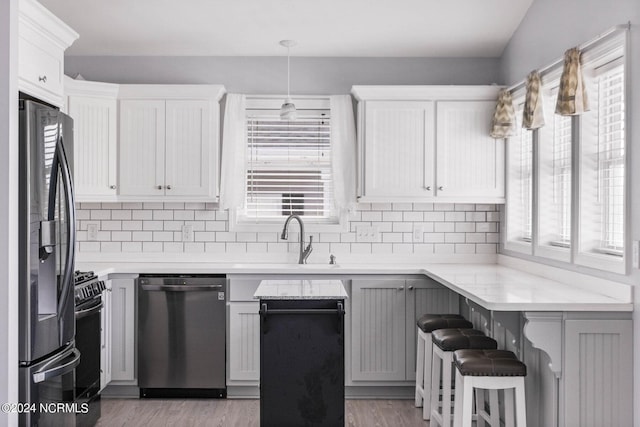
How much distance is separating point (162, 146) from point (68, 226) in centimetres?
171

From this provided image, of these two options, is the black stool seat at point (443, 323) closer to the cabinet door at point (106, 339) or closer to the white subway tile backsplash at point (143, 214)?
the cabinet door at point (106, 339)

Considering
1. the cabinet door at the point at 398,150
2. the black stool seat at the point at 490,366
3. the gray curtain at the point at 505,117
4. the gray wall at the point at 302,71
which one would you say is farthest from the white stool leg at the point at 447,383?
the gray wall at the point at 302,71

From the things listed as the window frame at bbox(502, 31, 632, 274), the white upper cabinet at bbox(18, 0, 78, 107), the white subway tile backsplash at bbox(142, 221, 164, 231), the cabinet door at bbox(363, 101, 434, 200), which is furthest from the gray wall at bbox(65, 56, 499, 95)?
the white upper cabinet at bbox(18, 0, 78, 107)

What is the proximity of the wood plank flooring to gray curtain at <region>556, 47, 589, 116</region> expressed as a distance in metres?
2.07

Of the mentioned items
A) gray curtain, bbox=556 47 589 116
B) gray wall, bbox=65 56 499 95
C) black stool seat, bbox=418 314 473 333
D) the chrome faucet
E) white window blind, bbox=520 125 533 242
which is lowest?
black stool seat, bbox=418 314 473 333

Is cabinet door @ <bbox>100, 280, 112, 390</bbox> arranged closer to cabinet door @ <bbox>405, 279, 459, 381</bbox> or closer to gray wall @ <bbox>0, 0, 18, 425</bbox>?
gray wall @ <bbox>0, 0, 18, 425</bbox>

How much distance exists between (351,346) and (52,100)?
2512 mm

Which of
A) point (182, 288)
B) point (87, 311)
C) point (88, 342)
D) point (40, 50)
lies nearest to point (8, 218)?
point (40, 50)

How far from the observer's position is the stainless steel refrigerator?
260 centimetres

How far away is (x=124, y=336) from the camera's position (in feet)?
13.7

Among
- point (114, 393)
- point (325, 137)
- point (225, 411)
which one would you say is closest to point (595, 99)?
point (325, 137)

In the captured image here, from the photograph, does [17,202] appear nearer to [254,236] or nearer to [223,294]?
[223,294]

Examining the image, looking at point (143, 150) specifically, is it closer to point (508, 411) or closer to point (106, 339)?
point (106, 339)

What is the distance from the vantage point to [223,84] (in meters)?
4.76
